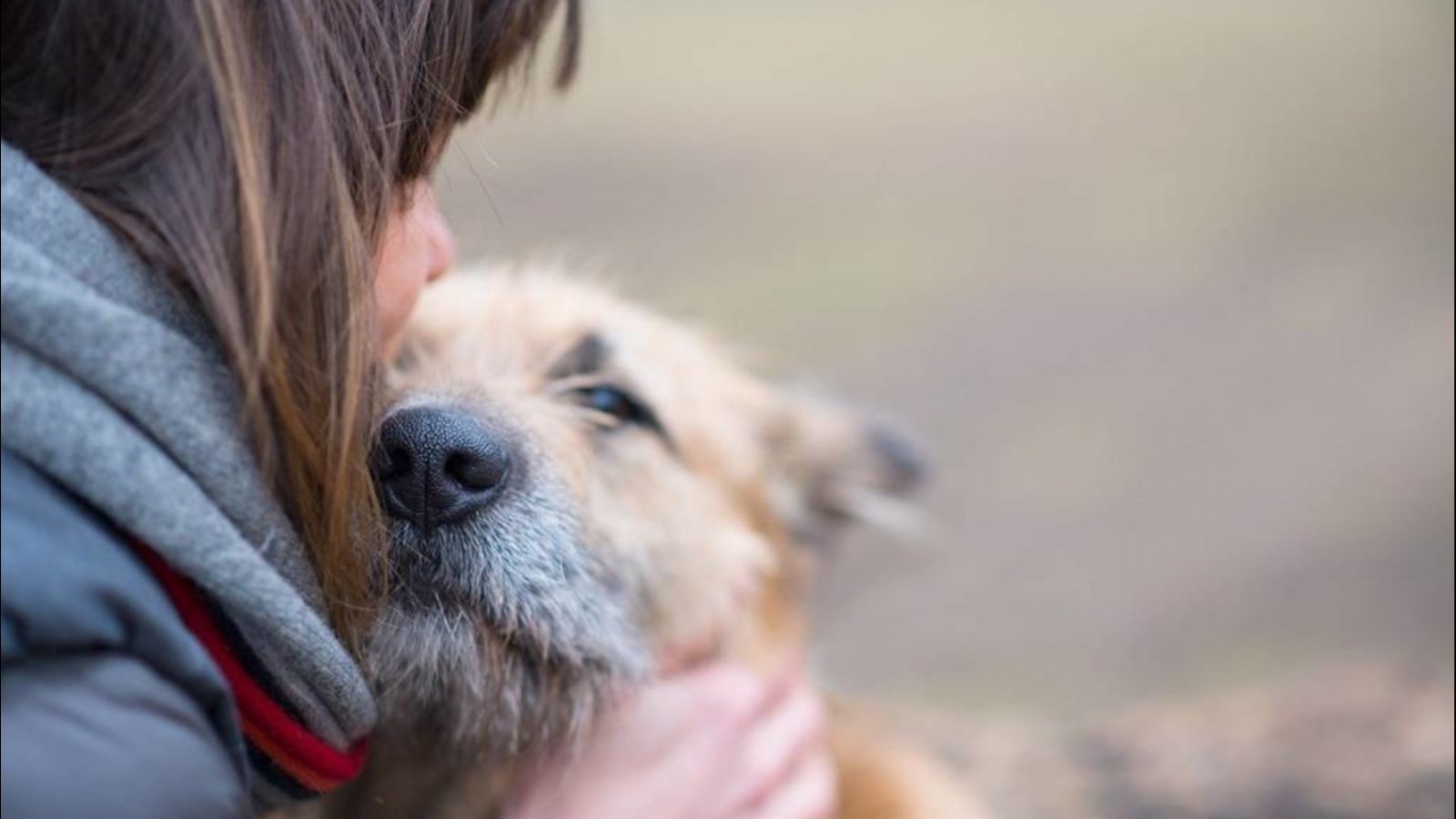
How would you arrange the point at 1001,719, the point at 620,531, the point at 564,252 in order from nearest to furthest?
the point at 620,531 → the point at 564,252 → the point at 1001,719

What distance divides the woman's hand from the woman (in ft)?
1.87

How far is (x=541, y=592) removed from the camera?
1.92 m

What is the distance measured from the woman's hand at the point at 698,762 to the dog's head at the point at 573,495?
0.07 metres

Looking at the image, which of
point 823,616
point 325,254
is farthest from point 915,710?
point 325,254

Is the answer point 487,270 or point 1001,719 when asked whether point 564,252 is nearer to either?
point 487,270

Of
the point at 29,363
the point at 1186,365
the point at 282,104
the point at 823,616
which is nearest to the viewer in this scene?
the point at 29,363

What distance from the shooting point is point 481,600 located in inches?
73.6

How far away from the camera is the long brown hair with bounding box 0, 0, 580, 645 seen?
4.22ft

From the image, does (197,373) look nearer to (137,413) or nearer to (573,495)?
(137,413)

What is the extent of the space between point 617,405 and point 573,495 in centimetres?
40

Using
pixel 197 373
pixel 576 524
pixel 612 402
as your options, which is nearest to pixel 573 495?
pixel 576 524

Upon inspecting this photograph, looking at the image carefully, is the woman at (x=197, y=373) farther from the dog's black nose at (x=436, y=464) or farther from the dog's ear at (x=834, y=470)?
the dog's ear at (x=834, y=470)

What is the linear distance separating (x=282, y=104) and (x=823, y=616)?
95.8 inches

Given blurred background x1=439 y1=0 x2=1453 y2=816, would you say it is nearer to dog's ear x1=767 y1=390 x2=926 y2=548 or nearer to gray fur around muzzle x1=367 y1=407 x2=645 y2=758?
dog's ear x1=767 y1=390 x2=926 y2=548
